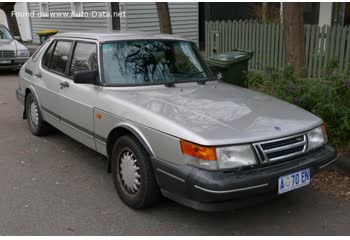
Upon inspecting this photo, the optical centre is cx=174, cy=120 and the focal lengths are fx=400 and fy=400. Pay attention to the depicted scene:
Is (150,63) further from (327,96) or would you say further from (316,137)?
(327,96)

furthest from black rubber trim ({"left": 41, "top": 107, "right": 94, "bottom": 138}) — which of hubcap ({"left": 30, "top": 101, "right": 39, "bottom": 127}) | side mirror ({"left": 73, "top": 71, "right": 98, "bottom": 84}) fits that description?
side mirror ({"left": 73, "top": 71, "right": 98, "bottom": 84})

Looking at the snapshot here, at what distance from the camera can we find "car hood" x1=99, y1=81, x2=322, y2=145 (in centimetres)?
324

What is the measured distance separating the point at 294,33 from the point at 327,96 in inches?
68.7

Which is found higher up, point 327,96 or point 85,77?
point 85,77

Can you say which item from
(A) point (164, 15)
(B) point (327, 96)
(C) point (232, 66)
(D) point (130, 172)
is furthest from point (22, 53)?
(B) point (327, 96)

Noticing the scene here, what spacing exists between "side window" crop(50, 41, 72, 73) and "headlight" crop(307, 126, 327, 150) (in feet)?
10.3

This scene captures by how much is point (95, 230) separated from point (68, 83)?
2076mm

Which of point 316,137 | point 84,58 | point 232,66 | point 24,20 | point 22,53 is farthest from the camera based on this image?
point 24,20

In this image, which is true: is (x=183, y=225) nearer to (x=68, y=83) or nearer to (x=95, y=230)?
(x=95, y=230)

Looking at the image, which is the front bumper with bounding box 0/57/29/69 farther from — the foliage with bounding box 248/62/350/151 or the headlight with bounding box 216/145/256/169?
the headlight with bounding box 216/145/256/169

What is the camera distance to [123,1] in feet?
45.9

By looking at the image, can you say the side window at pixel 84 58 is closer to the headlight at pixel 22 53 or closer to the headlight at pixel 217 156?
the headlight at pixel 217 156

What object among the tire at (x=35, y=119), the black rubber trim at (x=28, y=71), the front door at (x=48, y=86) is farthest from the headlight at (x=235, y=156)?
the black rubber trim at (x=28, y=71)

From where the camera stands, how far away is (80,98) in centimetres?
458
